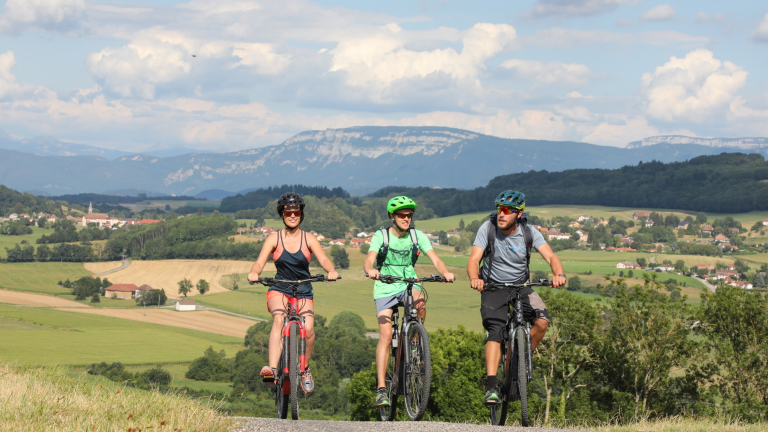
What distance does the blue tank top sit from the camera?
25.9ft

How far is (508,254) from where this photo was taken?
787cm

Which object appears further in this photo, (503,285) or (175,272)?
(175,272)

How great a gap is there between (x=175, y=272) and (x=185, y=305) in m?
33.6

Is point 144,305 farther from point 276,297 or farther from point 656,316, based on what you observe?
point 276,297

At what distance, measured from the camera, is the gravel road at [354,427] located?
21.4 ft

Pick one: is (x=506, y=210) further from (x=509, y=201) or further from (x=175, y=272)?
(x=175, y=272)

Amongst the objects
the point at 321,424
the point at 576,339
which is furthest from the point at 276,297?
the point at 576,339

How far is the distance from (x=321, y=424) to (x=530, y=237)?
3034 millimetres

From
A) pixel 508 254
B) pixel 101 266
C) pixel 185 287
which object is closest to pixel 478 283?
pixel 508 254

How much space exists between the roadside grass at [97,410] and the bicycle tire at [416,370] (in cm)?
230

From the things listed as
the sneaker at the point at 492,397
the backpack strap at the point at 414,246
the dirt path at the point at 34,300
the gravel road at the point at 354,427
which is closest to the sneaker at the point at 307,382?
the gravel road at the point at 354,427

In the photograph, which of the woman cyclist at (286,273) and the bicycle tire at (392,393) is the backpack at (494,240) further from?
the woman cyclist at (286,273)

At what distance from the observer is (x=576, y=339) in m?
34.2

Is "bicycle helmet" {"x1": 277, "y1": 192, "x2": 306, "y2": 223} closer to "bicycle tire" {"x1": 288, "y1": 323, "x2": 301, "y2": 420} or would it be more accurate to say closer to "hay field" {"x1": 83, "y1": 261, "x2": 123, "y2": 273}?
"bicycle tire" {"x1": 288, "y1": 323, "x2": 301, "y2": 420}
